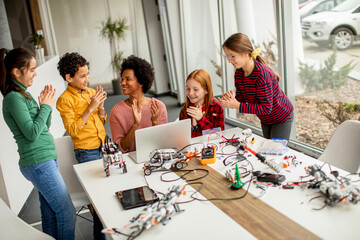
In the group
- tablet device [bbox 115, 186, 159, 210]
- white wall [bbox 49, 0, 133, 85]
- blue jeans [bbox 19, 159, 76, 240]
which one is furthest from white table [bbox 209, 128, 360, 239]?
white wall [bbox 49, 0, 133, 85]

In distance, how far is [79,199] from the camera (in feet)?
8.20

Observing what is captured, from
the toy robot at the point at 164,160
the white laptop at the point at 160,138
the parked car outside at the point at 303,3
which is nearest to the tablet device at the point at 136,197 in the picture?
the toy robot at the point at 164,160

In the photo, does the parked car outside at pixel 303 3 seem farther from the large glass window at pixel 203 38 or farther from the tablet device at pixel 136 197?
the tablet device at pixel 136 197

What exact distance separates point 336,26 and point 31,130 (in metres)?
3.02

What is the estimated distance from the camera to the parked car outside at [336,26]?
10.7 ft

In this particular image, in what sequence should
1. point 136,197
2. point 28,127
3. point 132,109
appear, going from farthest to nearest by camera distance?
1. point 132,109
2. point 28,127
3. point 136,197

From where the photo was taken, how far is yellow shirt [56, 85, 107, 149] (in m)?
2.41

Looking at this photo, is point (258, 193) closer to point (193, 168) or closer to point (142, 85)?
point (193, 168)

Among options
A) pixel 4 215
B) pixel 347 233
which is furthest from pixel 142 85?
pixel 347 233

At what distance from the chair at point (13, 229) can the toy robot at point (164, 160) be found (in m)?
0.70

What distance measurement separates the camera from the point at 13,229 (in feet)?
6.17

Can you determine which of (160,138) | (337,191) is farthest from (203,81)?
(337,191)

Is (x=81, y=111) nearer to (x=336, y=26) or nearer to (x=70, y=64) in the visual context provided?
(x=70, y=64)

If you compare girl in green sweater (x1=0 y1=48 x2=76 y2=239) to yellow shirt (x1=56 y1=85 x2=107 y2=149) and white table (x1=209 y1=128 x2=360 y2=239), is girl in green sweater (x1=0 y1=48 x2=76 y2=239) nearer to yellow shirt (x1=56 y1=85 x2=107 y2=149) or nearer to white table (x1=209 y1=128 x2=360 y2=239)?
yellow shirt (x1=56 y1=85 x2=107 y2=149)
